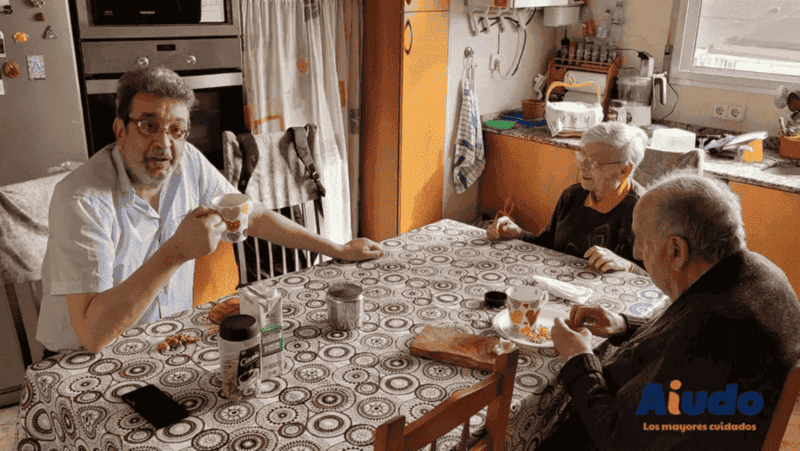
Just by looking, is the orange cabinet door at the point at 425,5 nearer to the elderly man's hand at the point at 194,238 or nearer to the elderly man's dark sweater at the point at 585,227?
the elderly man's dark sweater at the point at 585,227

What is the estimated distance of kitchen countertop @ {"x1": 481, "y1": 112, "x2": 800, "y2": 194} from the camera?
2900mm

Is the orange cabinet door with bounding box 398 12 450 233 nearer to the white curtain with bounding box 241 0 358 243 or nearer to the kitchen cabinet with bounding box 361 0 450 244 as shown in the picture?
the kitchen cabinet with bounding box 361 0 450 244

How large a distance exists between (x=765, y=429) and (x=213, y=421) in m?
1.06

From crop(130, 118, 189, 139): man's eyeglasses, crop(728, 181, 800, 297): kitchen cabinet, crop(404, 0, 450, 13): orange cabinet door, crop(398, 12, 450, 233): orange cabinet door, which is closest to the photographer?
crop(130, 118, 189, 139): man's eyeglasses

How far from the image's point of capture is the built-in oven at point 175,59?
96.2 inches

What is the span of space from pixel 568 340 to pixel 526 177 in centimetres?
243

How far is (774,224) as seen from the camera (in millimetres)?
2914

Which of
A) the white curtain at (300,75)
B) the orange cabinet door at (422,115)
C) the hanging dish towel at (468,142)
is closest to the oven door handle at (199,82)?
the white curtain at (300,75)

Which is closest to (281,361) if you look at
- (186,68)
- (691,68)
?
(186,68)

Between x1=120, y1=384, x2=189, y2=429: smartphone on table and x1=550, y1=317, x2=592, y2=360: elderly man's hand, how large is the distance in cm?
82

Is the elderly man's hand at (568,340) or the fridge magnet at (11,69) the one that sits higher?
the fridge magnet at (11,69)

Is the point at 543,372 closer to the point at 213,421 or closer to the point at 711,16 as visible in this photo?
the point at 213,421

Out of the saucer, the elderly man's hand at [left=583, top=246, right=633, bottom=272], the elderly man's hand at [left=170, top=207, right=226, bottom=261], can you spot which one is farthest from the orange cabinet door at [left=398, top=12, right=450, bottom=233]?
the elderly man's hand at [left=170, top=207, right=226, bottom=261]

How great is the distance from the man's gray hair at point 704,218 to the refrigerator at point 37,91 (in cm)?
212
